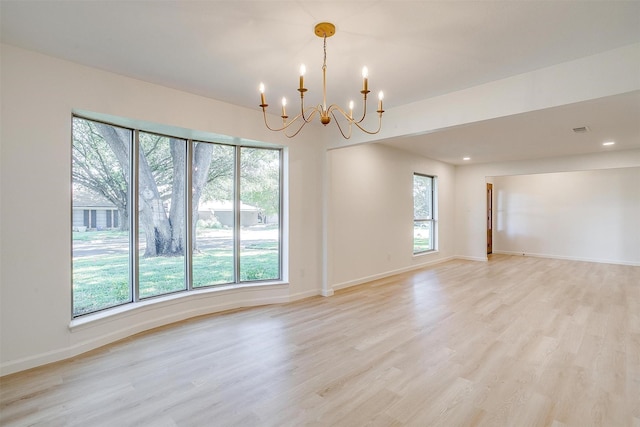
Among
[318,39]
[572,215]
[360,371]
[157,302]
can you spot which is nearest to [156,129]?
[157,302]

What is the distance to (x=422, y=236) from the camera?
24.4ft

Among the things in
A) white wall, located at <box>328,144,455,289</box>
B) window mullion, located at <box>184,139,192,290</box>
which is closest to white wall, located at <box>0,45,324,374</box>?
window mullion, located at <box>184,139,192,290</box>

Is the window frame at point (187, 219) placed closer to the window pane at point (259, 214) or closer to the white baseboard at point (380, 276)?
the window pane at point (259, 214)

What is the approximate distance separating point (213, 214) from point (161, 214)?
64cm

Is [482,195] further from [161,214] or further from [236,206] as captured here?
[161,214]

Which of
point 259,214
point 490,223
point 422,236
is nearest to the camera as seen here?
point 259,214

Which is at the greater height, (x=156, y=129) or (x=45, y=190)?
(x=156, y=129)

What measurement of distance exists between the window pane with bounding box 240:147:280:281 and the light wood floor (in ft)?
2.00

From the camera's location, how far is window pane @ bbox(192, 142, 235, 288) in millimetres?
4023

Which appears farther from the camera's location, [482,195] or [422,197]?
[482,195]

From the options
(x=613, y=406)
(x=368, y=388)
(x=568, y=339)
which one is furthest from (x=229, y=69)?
(x=568, y=339)

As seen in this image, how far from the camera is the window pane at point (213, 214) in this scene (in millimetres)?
4023

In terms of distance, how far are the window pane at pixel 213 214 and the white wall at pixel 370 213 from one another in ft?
5.09

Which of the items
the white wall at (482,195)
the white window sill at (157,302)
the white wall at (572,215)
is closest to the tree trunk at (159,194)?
the white window sill at (157,302)
